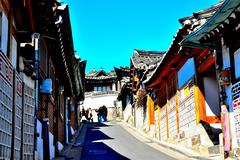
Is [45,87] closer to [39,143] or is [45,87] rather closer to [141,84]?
[39,143]

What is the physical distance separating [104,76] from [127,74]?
15.6 metres

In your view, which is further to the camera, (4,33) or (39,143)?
(39,143)

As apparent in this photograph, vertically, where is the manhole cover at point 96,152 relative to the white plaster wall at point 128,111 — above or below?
below

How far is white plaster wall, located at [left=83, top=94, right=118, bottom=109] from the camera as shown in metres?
63.4

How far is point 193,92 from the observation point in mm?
18297

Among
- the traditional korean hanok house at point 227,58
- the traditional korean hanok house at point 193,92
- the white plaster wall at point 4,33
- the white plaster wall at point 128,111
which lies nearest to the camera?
the white plaster wall at point 4,33

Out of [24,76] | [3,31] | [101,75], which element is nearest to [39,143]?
[24,76]

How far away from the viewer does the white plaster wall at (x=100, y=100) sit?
6341 cm

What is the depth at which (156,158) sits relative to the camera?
17.3 m

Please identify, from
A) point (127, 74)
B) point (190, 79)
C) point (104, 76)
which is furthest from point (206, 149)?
point (104, 76)

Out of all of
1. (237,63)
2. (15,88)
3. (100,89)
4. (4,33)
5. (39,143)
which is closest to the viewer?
(4,33)

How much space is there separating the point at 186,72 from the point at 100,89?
4896cm

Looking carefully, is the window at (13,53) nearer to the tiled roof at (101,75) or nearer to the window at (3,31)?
the window at (3,31)

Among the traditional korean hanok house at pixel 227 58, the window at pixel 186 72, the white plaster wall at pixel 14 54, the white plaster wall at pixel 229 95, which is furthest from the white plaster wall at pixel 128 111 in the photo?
the white plaster wall at pixel 14 54
